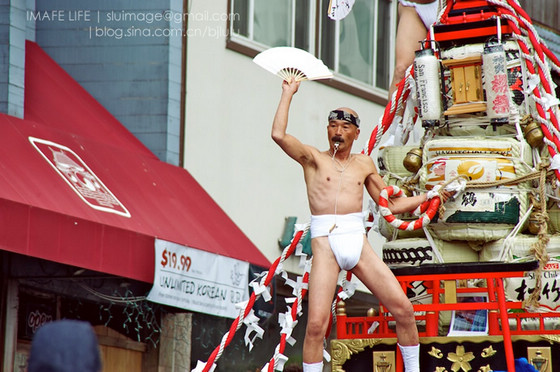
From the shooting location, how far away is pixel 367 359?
22.9 feet

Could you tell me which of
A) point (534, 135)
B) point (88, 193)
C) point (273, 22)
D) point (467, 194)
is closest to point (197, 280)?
point (88, 193)

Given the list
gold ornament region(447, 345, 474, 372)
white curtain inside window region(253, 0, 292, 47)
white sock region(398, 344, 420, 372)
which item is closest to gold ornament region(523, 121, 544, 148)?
gold ornament region(447, 345, 474, 372)

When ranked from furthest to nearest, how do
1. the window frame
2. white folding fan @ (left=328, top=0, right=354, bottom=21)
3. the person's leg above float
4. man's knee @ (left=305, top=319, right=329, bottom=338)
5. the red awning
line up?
the window frame → the red awning → white folding fan @ (left=328, top=0, right=354, bottom=21) → the person's leg above float → man's knee @ (left=305, top=319, right=329, bottom=338)

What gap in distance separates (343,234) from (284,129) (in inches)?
27.2

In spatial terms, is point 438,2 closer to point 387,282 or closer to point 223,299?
point 387,282

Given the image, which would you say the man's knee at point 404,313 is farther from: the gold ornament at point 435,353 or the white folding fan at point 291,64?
the white folding fan at point 291,64

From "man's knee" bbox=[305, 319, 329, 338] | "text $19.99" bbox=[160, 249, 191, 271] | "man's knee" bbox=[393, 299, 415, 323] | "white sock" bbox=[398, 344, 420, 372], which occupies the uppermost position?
"text $19.99" bbox=[160, 249, 191, 271]

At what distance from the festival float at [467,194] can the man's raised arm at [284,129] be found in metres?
0.62

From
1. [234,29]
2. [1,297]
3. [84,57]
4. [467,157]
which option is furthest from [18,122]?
[467,157]

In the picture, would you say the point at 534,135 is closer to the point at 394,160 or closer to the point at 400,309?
the point at 394,160

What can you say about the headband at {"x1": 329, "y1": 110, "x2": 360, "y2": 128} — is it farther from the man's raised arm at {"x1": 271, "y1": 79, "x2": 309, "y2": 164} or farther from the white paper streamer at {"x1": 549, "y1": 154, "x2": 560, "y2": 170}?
the white paper streamer at {"x1": 549, "y1": 154, "x2": 560, "y2": 170}

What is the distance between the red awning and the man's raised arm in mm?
3709

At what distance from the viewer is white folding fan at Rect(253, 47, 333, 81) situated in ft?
22.8

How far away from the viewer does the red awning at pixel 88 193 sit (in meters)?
10.2
